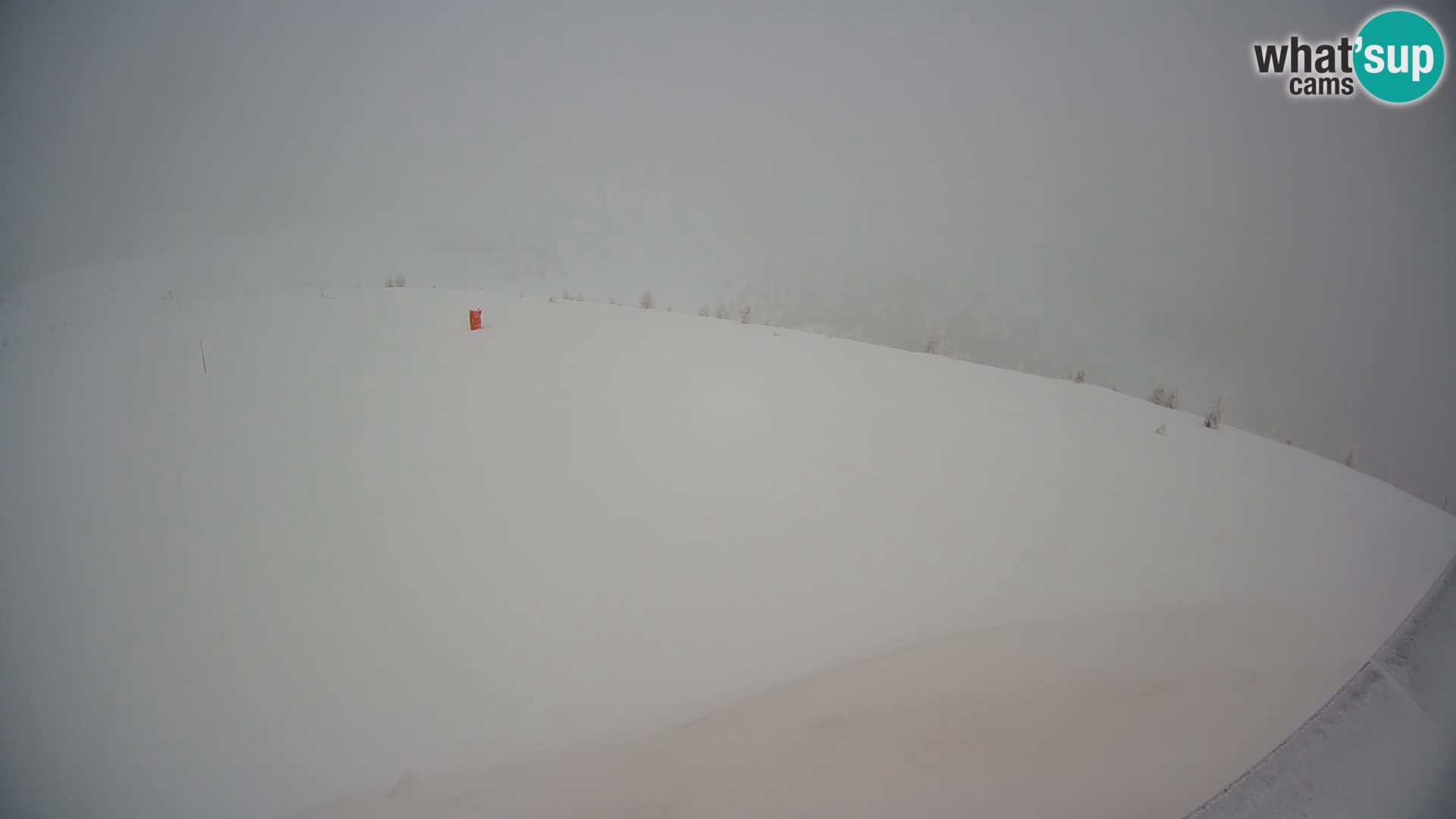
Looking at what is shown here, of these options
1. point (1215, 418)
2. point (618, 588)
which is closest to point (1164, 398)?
point (1215, 418)

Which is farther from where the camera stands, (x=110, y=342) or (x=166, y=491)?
(x=110, y=342)

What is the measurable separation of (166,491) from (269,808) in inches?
33.4

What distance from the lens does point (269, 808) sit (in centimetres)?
79

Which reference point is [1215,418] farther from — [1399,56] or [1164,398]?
[1399,56]

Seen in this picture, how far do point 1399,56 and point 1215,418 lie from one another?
1.01 m

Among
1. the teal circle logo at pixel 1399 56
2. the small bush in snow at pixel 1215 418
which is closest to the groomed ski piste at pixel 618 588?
the small bush in snow at pixel 1215 418

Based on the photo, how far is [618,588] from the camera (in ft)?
3.78

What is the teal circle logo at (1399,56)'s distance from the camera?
1402 millimetres

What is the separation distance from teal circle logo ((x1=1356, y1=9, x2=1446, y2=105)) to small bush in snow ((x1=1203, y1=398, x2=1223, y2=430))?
2.98ft

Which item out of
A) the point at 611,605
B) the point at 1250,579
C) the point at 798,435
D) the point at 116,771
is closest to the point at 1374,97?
the point at 1250,579

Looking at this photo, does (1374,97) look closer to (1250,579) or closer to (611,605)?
(1250,579)

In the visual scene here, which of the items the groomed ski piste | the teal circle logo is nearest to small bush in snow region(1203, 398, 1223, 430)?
the groomed ski piste

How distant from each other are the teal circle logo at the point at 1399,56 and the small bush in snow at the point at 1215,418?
0.91 metres

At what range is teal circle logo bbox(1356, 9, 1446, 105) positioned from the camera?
4.60ft
